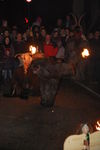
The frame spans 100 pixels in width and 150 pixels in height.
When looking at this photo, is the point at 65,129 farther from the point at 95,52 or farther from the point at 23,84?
the point at 95,52

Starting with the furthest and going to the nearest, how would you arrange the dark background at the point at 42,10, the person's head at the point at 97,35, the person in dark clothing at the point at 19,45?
the dark background at the point at 42,10 → the person's head at the point at 97,35 → the person in dark clothing at the point at 19,45

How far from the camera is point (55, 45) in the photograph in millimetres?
13750

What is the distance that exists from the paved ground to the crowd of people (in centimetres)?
161

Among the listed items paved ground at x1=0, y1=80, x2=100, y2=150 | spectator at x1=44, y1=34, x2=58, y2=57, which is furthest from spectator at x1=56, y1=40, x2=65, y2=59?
paved ground at x1=0, y1=80, x2=100, y2=150

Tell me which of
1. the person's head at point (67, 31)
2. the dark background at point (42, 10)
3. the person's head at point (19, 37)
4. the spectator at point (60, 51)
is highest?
the dark background at point (42, 10)

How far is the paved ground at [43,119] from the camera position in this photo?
27.4ft

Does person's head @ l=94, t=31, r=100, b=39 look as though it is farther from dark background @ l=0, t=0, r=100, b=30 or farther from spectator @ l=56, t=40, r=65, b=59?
dark background @ l=0, t=0, r=100, b=30

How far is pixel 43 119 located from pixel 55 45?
14.5 ft

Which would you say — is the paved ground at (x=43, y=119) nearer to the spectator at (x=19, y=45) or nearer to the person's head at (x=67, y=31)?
the spectator at (x=19, y=45)

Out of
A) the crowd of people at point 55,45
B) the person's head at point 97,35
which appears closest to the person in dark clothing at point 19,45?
the crowd of people at point 55,45

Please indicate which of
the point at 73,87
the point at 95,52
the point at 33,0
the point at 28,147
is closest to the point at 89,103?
the point at 73,87

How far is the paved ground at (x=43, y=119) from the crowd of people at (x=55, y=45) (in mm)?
1612

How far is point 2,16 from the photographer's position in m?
18.3

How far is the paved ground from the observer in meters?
8.35
